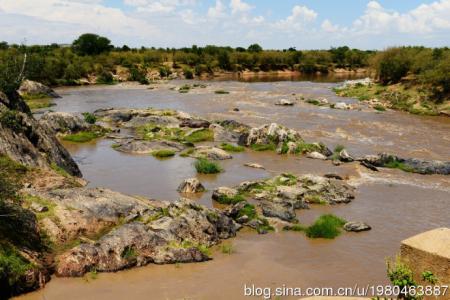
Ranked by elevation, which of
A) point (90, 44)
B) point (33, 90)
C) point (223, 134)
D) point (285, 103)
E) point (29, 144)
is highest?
point (90, 44)

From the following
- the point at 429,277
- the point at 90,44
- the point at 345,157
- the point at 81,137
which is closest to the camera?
the point at 429,277

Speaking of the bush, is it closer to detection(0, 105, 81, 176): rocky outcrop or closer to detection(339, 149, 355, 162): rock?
detection(339, 149, 355, 162): rock

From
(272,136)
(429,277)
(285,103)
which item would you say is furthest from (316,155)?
(285,103)

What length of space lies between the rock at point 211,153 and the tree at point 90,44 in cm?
7873

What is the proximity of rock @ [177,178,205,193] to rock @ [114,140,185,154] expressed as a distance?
28.3 feet

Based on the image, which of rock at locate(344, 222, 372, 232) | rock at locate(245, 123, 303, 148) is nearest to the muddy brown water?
rock at locate(344, 222, 372, 232)

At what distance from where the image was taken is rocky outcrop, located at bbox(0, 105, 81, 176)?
20250 mm

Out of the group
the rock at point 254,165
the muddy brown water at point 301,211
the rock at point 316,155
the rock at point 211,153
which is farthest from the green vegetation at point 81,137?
the rock at point 316,155

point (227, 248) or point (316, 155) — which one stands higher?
point (316, 155)

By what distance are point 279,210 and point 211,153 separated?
11085 mm

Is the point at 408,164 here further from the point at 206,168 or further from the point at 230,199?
the point at 230,199

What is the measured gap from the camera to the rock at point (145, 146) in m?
30.9

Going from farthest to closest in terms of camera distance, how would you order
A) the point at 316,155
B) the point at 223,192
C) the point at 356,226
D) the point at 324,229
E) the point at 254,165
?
the point at 316,155 < the point at 254,165 < the point at 223,192 < the point at 356,226 < the point at 324,229

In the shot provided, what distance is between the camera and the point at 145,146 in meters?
31.4
